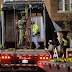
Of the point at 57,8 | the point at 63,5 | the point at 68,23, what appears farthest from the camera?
the point at 63,5

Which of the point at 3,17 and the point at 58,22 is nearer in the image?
the point at 3,17

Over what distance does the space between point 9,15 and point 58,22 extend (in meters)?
13.8

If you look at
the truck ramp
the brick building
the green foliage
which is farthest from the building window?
the truck ramp

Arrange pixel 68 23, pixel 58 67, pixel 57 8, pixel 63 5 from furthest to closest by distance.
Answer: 1. pixel 63 5
2. pixel 57 8
3. pixel 68 23
4. pixel 58 67

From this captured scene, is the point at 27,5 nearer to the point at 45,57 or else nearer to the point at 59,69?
the point at 45,57

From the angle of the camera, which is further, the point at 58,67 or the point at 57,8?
the point at 57,8

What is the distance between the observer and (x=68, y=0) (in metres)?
30.1

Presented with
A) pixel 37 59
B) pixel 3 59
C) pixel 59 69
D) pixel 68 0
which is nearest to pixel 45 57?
pixel 37 59

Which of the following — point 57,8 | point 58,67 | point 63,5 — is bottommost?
point 58,67

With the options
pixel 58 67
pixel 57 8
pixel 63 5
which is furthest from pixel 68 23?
pixel 58 67

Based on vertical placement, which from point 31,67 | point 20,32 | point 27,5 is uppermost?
point 27,5

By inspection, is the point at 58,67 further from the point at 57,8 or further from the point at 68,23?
the point at 57,8

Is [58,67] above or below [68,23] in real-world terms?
below

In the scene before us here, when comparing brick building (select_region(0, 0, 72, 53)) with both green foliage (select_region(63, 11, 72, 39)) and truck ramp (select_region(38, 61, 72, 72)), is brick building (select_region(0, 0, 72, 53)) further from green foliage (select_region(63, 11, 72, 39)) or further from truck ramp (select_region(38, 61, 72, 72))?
truck ramp (select_region(38, 61, 72, 72))
